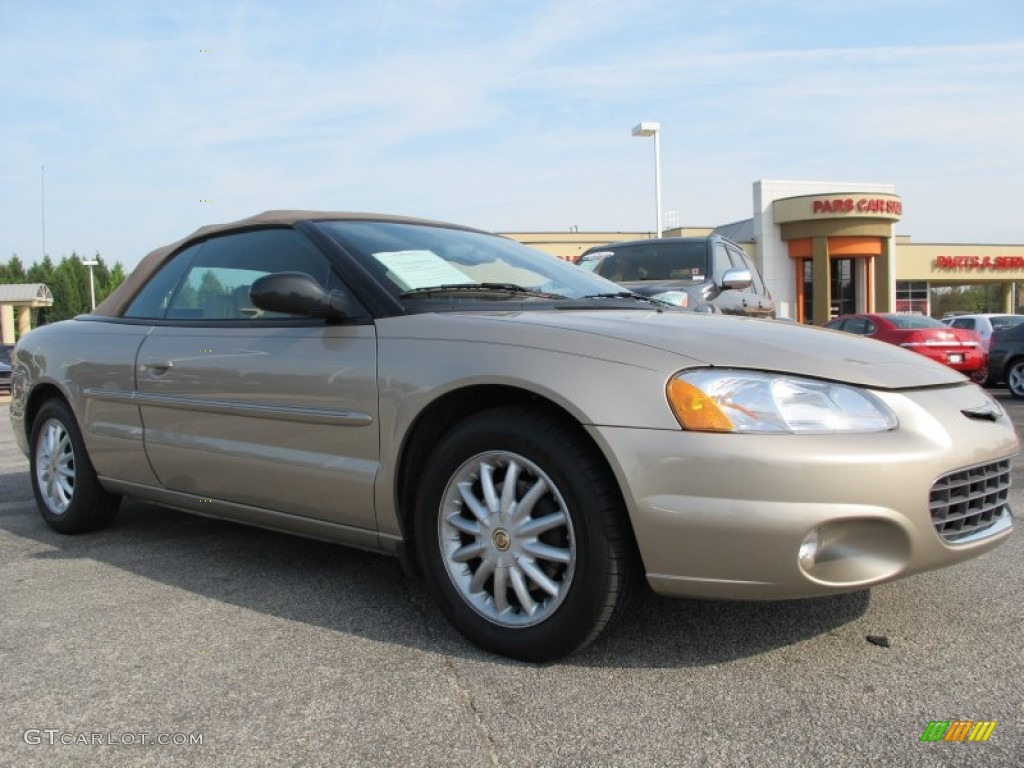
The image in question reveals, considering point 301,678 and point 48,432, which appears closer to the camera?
point 301,678

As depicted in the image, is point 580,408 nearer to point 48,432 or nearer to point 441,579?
point 441,579

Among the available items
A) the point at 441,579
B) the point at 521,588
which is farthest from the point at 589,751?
the point at 441,579

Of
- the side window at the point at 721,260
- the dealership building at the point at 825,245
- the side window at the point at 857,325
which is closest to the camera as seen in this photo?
the side window at the point at 721,260

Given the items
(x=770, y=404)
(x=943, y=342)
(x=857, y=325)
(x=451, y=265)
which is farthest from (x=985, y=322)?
(x=770, y=404)

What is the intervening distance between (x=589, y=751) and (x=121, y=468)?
9.09ft

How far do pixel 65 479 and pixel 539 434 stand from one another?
9.59ft

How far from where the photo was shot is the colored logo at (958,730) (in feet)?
6.74

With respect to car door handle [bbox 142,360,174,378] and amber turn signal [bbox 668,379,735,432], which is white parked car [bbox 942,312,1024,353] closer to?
car door handle [bbox 142,360,174,378]

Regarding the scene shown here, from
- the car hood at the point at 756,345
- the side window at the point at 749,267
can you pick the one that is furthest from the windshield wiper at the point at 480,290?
the side window at the point at 749,267

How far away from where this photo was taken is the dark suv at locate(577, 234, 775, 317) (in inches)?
298

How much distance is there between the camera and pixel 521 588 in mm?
2578

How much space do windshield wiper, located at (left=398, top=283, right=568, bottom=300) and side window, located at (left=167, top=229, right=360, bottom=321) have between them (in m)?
0.30

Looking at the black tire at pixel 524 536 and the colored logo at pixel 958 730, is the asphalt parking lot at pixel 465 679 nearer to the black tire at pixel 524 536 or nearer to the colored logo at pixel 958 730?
the colored logo at pixel 958 730

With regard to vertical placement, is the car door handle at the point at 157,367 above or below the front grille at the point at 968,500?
above
